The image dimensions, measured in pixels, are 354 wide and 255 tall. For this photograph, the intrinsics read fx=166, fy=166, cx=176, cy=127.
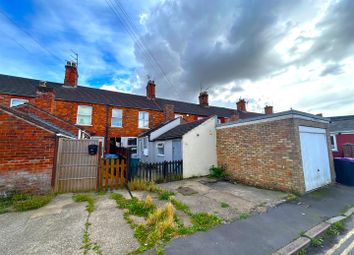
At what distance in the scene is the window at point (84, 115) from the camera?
1661 centimetres

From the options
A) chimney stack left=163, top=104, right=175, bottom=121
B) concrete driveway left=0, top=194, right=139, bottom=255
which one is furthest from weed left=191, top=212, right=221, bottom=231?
chimney stack left=163, top=104, right=175, bottom=121

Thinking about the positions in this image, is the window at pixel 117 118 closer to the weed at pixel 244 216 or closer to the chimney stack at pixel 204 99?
the chimney stack at pixel 204 99

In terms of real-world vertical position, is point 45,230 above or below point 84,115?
below

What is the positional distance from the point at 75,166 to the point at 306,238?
8519mm

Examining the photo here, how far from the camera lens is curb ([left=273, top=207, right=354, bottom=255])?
3432 millimetres

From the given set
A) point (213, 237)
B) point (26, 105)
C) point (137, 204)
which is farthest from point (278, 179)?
point (26, 105)

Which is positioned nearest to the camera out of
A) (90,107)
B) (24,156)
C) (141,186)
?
(24,156)

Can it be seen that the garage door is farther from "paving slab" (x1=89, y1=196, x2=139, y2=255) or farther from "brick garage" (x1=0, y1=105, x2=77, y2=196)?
"brick garage" (x1=0, y1=105, x2=77, y2=196)

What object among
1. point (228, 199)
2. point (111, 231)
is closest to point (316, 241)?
point (228, 199)

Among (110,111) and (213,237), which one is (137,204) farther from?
(110,111)

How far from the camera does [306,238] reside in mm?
3896

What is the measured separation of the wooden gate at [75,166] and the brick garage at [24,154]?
372 mm

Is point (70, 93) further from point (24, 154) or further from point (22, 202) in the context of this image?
point (22, 202)

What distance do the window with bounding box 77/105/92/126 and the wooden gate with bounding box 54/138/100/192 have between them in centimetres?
1019
